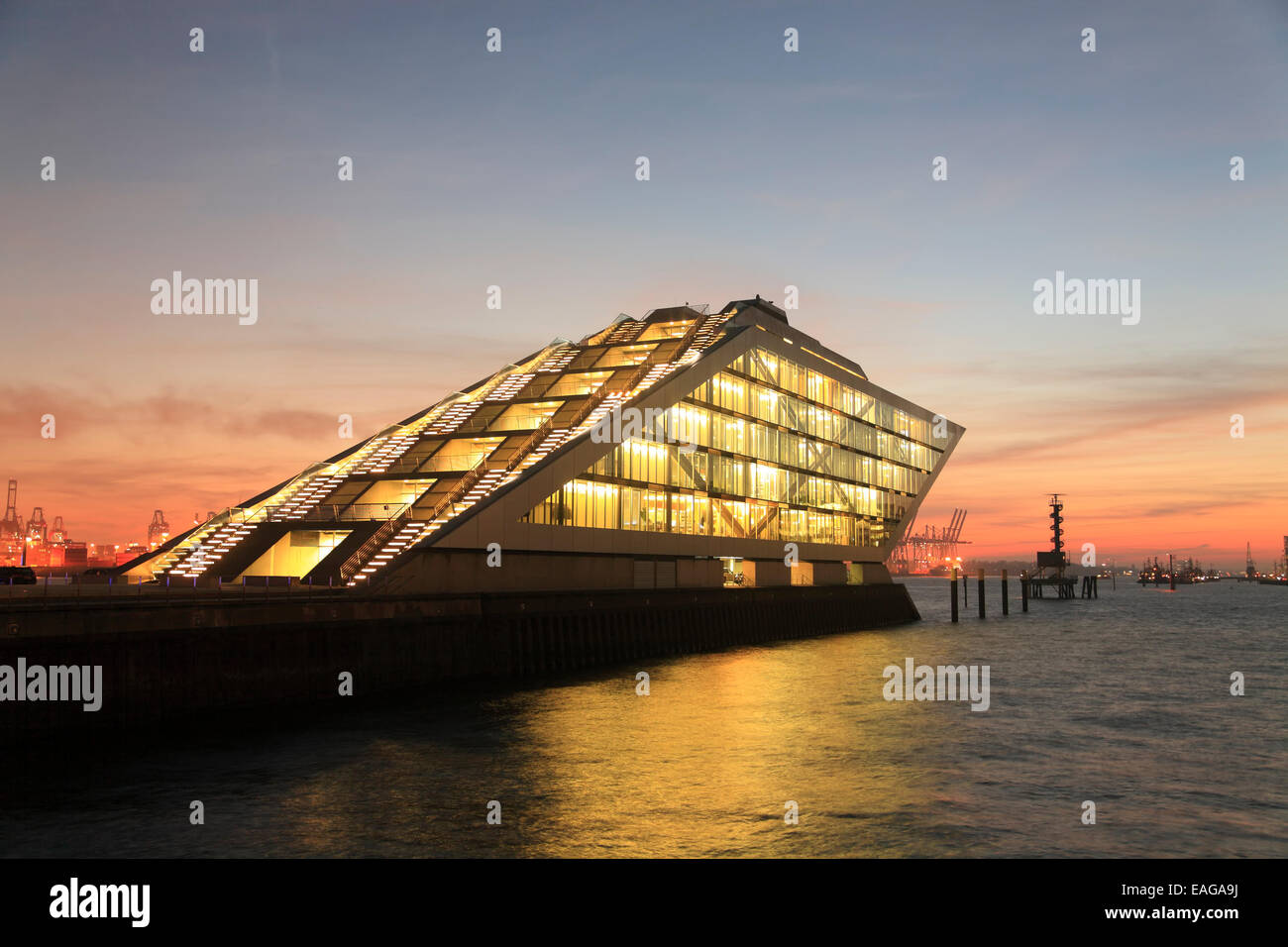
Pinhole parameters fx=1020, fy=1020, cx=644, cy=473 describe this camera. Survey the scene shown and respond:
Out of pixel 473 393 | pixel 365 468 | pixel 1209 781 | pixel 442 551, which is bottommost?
pixel 1209 781

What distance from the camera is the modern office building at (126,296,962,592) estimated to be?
172 feet

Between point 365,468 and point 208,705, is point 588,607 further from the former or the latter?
point 208,705

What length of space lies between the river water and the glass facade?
21581mm

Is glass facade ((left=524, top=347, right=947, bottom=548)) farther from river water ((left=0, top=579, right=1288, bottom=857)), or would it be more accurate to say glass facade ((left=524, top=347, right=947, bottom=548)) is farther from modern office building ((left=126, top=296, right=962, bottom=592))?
river water ((left=0, top=579, right=1288, bottom=857))

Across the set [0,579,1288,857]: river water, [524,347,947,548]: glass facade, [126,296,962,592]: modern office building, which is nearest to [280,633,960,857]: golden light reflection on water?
[0,579,1288,857]: river water

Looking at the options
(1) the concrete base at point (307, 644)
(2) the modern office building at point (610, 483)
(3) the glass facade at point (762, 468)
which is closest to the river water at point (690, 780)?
(1) the concrete base at point (307, 644)

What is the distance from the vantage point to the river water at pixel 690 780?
21.4 m

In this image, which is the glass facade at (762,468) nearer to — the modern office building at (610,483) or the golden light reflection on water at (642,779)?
the modern office building at (610,483)

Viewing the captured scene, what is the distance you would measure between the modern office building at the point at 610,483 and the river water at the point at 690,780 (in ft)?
38.4

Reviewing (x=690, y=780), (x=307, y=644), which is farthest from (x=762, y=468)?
(x=690, y=780)

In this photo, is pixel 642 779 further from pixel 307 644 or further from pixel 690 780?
pixel 307 644
